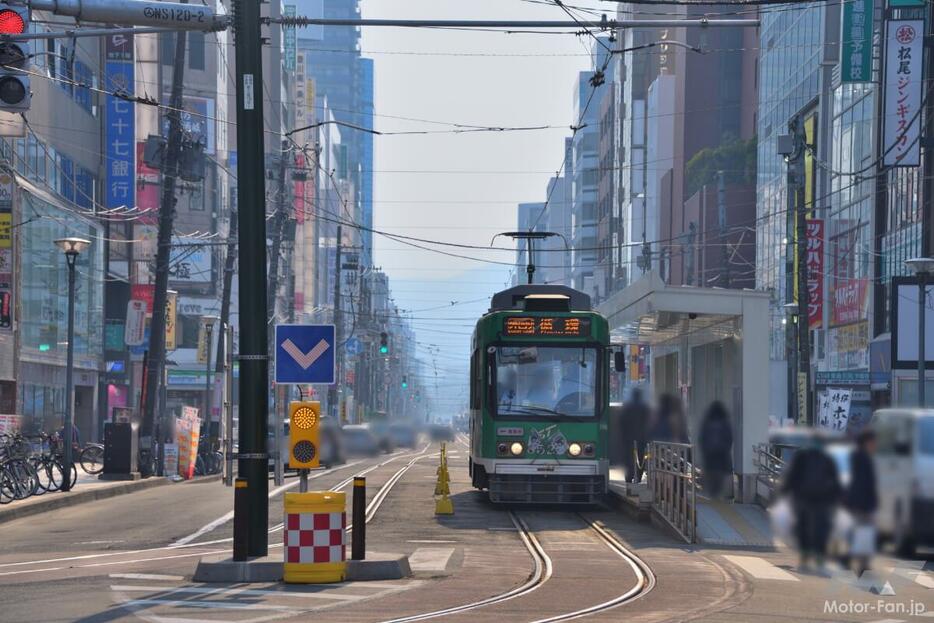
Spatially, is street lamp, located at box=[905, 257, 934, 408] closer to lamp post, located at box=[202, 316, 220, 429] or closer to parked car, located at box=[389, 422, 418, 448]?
parked car, located at box=[389, 422, 418, 448]

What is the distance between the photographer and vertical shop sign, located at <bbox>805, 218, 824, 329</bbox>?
2859mm

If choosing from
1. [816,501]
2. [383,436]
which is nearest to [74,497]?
[383,436]

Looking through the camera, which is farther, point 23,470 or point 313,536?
point 23,470

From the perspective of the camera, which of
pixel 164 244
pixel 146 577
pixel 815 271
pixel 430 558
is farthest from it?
pixel 164 244

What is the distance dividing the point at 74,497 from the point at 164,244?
10.7m

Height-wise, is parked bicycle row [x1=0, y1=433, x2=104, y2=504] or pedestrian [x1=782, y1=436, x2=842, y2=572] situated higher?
pedestrian [x1=782, y1=436, x2=842, y2=572]

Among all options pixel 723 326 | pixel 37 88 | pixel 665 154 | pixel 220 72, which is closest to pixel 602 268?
pixel 665 154

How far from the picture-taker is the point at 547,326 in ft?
16.5

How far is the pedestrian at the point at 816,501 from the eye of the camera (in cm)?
162

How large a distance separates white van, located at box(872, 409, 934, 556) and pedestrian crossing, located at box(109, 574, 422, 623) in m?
18.1

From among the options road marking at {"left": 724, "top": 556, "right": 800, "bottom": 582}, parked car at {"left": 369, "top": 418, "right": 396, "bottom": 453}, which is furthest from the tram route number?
road marking at {"left": 724, "top": 556, "right": 800, "bottom": 582}

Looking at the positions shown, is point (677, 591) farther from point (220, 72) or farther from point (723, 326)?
point (220, 72)

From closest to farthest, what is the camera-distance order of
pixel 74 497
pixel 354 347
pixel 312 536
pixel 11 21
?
pixel 11 21
pixel 312 536
pixel 74 497
pixel 354 347

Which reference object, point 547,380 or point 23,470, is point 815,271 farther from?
point 23,470
